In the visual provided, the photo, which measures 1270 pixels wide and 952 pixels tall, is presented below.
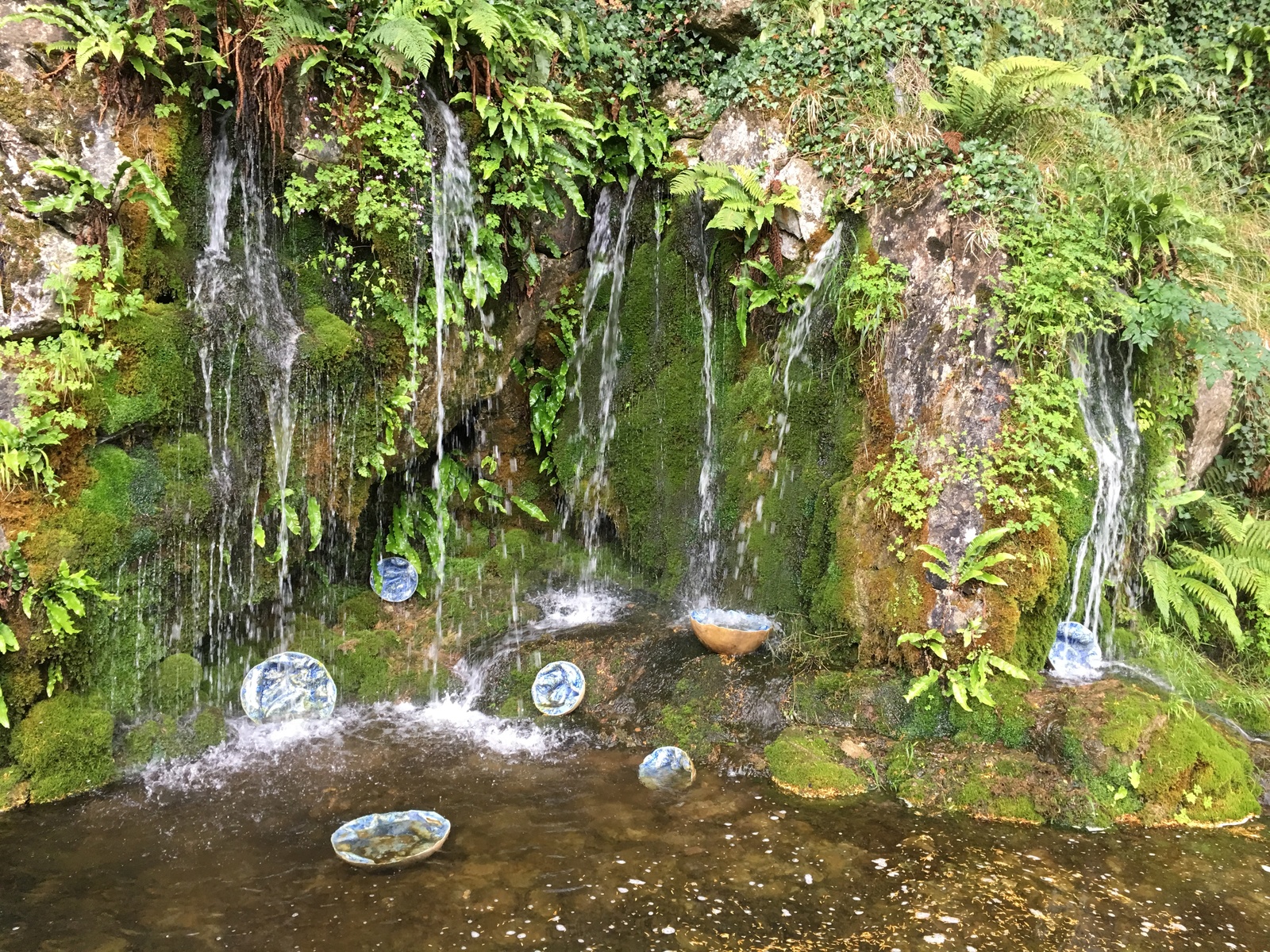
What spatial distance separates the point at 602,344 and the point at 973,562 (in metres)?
4.29

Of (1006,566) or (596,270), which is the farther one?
(596,270)

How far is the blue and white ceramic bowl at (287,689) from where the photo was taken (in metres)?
6.40

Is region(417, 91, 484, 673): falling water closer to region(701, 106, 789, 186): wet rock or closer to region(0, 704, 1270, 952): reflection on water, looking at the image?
region(0, 704, 1270, 952): reflection on water

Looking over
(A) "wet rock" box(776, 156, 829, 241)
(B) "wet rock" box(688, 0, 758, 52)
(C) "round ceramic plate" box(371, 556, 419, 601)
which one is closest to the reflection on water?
(C) "round ceramic plate" box(371, 556, 419, 601)

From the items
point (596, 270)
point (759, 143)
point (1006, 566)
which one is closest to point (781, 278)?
point (759, 143)

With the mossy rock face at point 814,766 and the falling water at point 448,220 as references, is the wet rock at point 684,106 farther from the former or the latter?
the mossy rock face at point 814,766

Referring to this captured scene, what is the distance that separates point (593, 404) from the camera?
28.2 ft

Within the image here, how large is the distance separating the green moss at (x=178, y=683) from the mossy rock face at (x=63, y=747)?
0.47 metres

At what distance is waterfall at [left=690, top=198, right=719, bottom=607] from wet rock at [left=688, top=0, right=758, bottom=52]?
244cm

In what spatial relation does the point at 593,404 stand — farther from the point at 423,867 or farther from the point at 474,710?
the point at 423,867

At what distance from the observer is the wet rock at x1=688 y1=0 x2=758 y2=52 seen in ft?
26.6

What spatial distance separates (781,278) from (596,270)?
6.34 ft

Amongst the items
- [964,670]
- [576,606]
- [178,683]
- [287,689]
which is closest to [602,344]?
[576,606]

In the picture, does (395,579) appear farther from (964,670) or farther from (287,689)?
(964,670)
